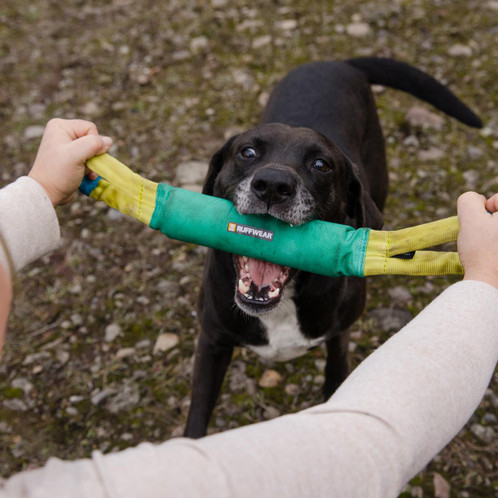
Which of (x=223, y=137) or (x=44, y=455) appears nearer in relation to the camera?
(x=44, y=455)

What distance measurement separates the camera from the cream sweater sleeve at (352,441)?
4.18 feet

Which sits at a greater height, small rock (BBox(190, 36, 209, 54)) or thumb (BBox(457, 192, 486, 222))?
thumb (BBox(457, 192, 486, 222))

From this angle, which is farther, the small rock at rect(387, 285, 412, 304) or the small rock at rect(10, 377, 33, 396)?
the small rock at rect(387, 285, 412, 304)

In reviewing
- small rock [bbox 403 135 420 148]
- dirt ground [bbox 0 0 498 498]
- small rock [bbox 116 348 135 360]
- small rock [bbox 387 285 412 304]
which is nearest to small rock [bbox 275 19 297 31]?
dirt ground [bbox 0 0 498 498]

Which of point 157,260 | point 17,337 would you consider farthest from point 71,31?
point 17,337

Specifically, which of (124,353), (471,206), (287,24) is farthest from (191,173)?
(471,206)

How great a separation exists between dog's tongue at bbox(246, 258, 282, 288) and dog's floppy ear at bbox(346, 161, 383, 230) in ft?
1.81

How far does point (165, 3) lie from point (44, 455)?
4.53 metres

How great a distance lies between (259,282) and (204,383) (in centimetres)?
81

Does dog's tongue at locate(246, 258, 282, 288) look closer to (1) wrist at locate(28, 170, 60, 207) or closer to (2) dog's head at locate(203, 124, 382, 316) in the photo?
(2) dog's head at locate(203, 124, 382, 316)

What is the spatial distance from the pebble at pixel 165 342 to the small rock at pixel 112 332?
26cm

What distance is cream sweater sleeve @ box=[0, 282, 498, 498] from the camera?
4.18ft

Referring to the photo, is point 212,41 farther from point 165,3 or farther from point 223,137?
point 223,137

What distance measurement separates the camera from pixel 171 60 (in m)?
5.50
